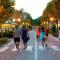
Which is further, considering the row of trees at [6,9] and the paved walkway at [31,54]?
the row of trees at [6,9]

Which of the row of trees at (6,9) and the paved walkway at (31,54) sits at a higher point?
the row of trees at (6,9)

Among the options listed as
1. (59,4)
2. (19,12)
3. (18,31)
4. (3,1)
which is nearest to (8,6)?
(3,1)

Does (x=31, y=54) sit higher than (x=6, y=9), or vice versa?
(x=6, y=9)

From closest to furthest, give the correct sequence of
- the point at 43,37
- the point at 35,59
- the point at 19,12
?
the point at 35,59 < the point at 43,37 < the point at 19,12

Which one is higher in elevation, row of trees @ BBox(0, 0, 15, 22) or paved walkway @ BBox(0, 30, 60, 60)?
row of trees @ BBox(0, 0, 15, 22)

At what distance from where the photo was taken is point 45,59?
16312mm

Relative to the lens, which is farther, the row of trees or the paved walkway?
the row of trees

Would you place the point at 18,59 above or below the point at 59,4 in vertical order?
below

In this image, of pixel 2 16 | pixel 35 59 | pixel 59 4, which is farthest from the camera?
pixel 59 4

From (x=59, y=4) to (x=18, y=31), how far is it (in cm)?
3388

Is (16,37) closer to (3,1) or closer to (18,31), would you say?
(18,31)

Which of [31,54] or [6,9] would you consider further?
[6,9]

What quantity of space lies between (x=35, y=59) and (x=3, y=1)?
77.0ft

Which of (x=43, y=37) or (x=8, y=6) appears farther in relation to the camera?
(x=8, y=6)
